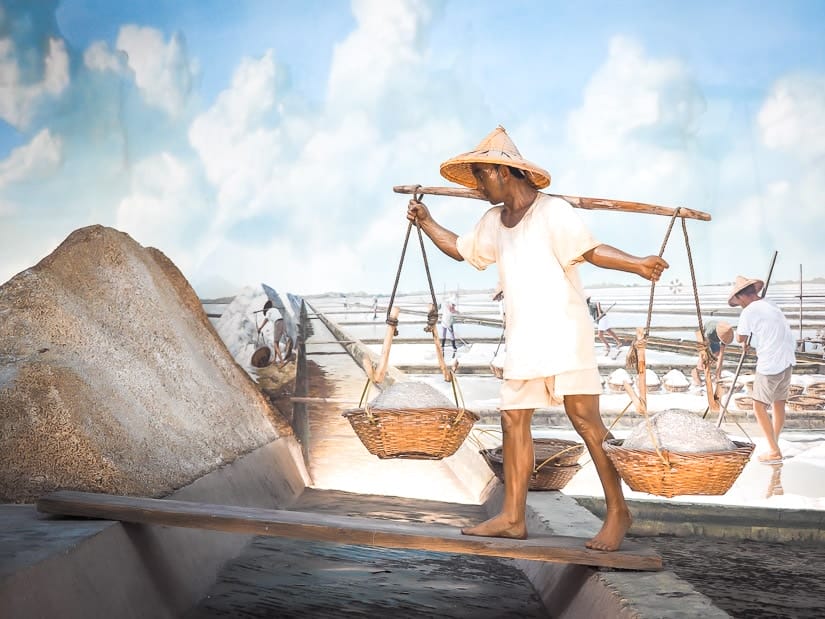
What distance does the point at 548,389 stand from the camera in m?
2.58

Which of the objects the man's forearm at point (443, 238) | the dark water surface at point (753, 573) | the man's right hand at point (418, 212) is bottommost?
the dark water surface at point (753, 573)

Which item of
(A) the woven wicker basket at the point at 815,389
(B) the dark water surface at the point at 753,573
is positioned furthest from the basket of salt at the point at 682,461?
(A) the woven wicker basket at the point at 815,389

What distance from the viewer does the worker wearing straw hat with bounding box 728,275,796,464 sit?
21.3 feet

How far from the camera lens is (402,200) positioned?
604 inches

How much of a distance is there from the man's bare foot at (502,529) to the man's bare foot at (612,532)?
7.7 inches

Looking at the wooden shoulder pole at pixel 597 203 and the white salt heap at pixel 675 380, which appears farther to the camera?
the white salt heap at pixel 675 380

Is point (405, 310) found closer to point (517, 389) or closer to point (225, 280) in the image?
point (225, 280)

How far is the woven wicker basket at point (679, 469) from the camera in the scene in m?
2.43

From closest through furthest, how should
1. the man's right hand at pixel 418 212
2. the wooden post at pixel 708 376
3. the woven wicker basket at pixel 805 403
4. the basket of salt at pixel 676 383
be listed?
the wooden post at pixel 708 376 < the man's right hand at pixel 418 212 < the woven wicker basket at pixel 805 403 < the basket of salt at pixel 676 383

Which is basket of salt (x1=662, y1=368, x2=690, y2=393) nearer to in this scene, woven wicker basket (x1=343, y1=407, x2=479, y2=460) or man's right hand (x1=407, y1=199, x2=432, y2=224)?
woven wicker basket (x1=343, y1=407, x2=479, y2=460)

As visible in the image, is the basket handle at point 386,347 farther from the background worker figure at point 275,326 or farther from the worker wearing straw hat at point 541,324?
the background worker figure at point 275,326

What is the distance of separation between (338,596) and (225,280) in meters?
10.8

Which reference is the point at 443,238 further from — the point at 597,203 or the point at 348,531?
the point at 348,531

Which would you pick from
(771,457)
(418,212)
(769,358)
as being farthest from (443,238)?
(771,457)
